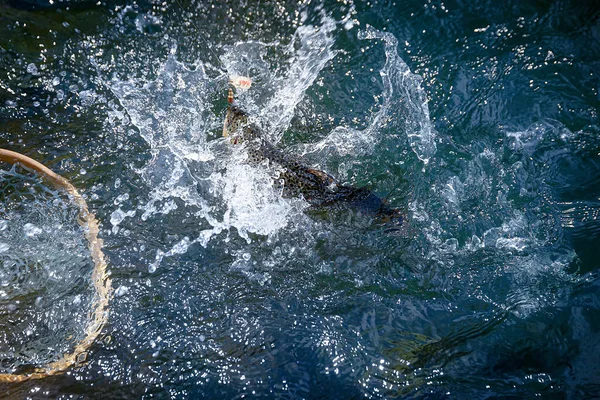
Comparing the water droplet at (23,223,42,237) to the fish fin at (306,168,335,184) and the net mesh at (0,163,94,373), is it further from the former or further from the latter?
the fish fin at (306,168,335,184)

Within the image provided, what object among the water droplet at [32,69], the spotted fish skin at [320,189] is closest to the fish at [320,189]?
the spotted fish skin at [320,189]

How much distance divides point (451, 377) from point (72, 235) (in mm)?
3273

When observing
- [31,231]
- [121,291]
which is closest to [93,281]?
[121,291]

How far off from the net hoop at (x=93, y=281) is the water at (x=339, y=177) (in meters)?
0.09

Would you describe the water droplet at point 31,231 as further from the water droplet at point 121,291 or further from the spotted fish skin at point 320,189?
the spotted fish skin at point 320,189

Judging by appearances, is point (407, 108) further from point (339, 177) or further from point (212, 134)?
point (212, 134)

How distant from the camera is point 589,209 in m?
3.85

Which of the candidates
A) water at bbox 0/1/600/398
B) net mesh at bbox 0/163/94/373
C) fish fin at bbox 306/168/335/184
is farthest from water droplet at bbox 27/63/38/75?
fish fin at bbox 306/168/335/184

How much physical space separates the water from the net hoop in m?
0.09

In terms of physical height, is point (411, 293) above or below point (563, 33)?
below

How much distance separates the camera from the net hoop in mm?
3174

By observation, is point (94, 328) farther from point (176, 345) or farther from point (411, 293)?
point (411, 293)

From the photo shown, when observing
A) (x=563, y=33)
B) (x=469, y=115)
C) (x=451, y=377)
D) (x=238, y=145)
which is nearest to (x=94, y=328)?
(x=238, y=145)

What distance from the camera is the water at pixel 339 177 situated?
3188 mm
